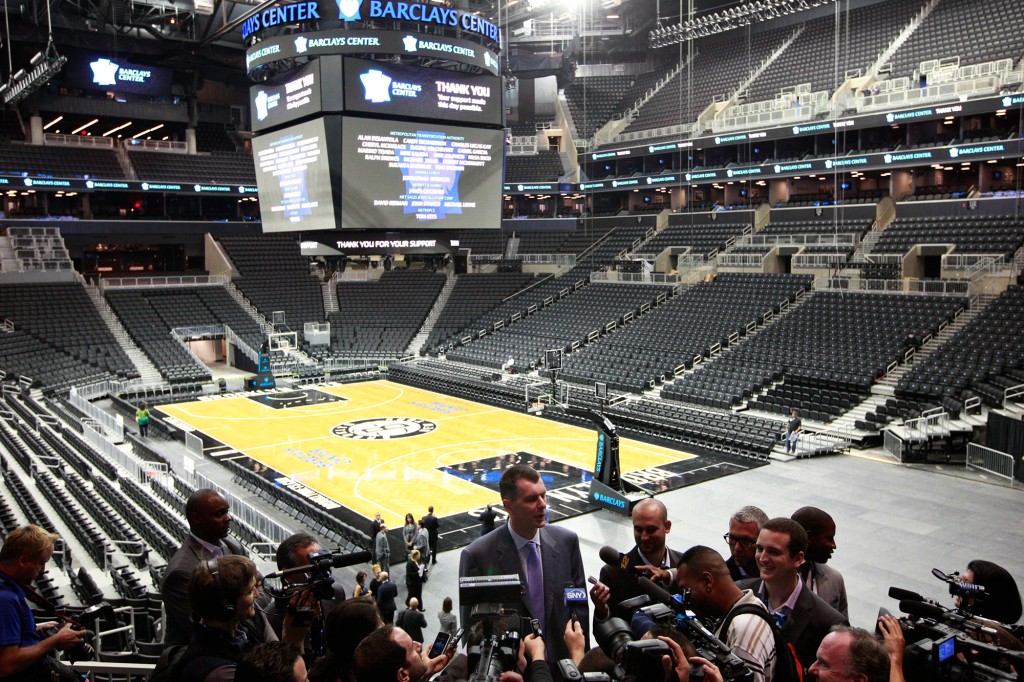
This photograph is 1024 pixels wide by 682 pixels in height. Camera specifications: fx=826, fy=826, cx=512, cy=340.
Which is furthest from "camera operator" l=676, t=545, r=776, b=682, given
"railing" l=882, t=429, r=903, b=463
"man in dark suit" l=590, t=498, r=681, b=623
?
"railing" l=882, t=429, r=903, b=463

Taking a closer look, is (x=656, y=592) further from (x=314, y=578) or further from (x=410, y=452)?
(x=410, y=452)

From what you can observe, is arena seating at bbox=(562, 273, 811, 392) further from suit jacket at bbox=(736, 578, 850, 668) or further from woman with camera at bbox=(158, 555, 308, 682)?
woman with camera at bbox=(158, 555, 308, 682)

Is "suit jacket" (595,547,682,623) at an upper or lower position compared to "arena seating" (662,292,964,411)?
upper

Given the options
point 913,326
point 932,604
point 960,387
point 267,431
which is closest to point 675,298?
point 913,326

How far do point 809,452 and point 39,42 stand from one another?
45.4 metres

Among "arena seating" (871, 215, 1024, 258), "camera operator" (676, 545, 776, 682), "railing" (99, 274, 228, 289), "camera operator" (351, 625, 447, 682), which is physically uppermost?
"arena seating" (871, 215, 1024, 258)

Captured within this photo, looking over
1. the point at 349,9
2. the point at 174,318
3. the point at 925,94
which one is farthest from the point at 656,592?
the point at 174,318

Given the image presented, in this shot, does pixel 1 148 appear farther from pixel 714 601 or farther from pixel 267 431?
pixel 714 601

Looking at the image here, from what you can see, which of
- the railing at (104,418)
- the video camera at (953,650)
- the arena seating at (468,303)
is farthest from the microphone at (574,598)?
the arena seating at (468,303)

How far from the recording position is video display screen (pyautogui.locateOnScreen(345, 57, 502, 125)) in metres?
21.1

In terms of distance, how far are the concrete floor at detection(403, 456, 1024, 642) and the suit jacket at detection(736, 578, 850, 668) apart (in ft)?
26.5

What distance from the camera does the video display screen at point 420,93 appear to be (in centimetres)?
2111

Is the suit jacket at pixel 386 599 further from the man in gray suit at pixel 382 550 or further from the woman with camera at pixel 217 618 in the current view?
the woman with camera at pixel 217 618

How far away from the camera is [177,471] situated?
2253 centimetres
